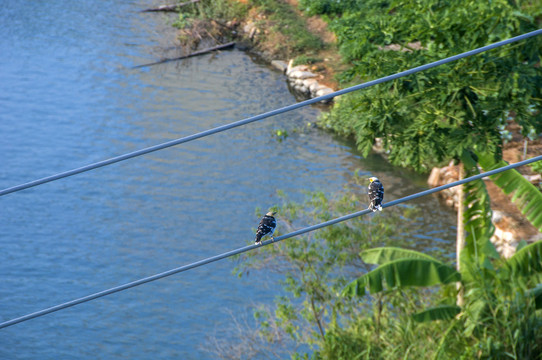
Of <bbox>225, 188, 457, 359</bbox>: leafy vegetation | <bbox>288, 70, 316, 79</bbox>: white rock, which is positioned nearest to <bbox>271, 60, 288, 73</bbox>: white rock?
<bbox>288, 70, 316, 79</bbox>: white rock

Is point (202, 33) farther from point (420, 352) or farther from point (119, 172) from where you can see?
point (420, 352)

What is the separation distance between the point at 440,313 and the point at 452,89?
12.0ft

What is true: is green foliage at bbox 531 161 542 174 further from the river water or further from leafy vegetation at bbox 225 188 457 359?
leafy vegetation at bbox 225 188 457 359

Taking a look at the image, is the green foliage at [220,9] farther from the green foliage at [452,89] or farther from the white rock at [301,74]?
the green foliage at [452,89]

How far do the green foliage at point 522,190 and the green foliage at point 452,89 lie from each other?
980 mm

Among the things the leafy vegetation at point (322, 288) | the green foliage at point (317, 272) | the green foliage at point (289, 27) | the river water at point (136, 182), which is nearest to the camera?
the leafy vegetation at point (322, 288)

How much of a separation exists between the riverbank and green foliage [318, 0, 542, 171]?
8999mm

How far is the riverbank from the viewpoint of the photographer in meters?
21.0

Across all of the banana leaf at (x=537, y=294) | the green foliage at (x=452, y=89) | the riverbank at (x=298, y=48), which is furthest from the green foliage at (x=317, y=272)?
the riverbank at (x=298, y=48)

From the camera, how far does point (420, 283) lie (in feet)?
38.6

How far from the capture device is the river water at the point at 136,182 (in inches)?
626

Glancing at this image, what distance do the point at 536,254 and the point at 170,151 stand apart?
13967mm

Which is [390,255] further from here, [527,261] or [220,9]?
[220,9]

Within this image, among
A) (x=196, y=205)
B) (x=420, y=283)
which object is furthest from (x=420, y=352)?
(x=196, y=205)
